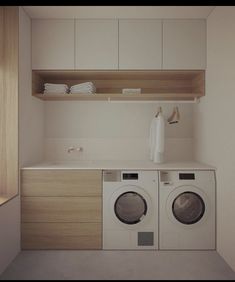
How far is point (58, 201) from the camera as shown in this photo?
2.62 meters

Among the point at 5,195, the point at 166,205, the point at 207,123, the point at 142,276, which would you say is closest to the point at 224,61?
the point at 207,123

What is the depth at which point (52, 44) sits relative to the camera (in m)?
2.88

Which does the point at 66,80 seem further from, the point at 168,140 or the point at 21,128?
the point at 168,140

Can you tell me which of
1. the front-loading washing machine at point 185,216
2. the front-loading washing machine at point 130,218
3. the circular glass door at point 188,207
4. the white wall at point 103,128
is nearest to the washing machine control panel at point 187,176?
the front-loading washing machine at point 185,216

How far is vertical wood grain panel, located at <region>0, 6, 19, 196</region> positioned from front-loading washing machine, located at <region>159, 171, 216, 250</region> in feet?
4.91

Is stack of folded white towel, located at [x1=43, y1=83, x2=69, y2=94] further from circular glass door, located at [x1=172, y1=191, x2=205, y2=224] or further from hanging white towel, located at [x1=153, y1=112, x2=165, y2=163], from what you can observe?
circular glass door, located at [x1=172, y1=191, x2=205, y2=224]

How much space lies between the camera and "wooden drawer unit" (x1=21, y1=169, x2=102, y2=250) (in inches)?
103

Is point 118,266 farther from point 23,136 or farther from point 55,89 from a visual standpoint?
point 55,89

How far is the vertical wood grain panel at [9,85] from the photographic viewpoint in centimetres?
251

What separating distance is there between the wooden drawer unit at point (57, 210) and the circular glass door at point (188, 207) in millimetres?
786

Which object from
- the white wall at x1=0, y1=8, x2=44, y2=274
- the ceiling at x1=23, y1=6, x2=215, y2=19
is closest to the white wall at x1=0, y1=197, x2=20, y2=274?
the white wall at x1=0, y1=8, x2=44, y2=274

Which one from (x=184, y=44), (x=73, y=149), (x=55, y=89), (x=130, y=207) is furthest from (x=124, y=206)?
(x=184, y=44)

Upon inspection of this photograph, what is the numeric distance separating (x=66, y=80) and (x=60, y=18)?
0.73 metres

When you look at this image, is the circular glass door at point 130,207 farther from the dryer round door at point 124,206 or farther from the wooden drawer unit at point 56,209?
the wooden drawer unit at point 56,209
